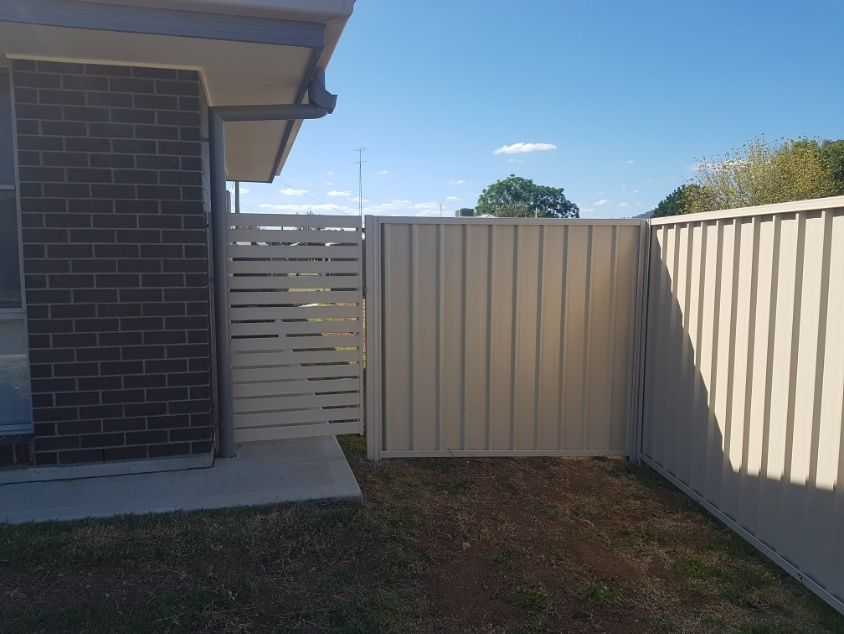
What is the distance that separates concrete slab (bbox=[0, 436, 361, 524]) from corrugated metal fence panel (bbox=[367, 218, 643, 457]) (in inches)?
34.7

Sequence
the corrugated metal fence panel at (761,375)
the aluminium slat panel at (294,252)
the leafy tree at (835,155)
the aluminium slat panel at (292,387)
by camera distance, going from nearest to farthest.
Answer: the corrugated metal fence panel at (761,375), the aluminium slat panel at (294,252), the aluminium slat panel at (292,387), the leafy tree at (835,155)

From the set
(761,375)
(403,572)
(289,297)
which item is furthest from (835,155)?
(403,572)

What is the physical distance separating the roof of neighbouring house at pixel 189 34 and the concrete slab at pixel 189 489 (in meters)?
2.67

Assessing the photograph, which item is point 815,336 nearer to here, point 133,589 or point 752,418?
point 752,418

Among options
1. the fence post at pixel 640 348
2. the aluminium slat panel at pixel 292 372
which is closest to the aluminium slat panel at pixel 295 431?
the aluminium slat panel at pixel 292 372

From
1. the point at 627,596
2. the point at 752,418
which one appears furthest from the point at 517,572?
the point at 752,418

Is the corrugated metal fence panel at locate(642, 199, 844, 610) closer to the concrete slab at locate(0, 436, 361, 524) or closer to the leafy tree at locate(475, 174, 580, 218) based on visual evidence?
the concrete slab at locate(0, 436, 361, 524)

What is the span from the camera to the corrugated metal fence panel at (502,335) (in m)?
4.87

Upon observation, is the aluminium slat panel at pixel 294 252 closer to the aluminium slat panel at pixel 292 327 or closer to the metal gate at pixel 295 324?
the metal gate at pixel 295 324

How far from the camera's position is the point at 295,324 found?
4.87m

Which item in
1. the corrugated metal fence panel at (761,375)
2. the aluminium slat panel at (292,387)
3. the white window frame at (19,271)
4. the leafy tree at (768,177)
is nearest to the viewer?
the corrugated metal fence panel at (761,375)

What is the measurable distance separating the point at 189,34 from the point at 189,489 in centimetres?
272

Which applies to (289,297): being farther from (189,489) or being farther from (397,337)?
(189,489)

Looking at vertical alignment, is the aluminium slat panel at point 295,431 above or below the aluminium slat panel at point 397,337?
below
